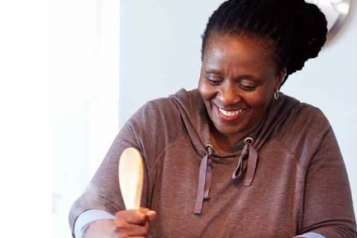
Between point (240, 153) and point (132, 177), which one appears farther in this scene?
point (240, 153)

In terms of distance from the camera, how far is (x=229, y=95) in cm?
101

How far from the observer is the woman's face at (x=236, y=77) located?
1011 millimetres

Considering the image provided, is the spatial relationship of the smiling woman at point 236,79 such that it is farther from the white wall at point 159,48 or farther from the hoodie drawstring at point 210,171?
the white wall at point 159,48

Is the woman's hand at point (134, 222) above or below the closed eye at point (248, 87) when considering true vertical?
below

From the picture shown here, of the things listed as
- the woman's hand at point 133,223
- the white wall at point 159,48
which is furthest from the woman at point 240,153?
the white wall at point 159,48

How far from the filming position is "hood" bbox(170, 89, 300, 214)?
107 centimetres

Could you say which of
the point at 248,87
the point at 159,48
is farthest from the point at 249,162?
the point at 159,48

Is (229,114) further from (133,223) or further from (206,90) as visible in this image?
(133,223)

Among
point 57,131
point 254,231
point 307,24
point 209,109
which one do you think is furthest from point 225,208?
point 57,131

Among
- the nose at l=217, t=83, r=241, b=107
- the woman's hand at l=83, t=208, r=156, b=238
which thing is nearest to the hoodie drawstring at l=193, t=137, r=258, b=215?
the nose at l=217, t=83, r=241, b=107

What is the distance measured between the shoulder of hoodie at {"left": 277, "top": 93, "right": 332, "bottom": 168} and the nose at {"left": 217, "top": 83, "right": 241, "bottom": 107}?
0.46 ft

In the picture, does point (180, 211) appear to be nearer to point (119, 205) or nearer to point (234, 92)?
point (119, 205)

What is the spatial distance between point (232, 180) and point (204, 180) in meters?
0.05

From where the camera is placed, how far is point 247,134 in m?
1.11
